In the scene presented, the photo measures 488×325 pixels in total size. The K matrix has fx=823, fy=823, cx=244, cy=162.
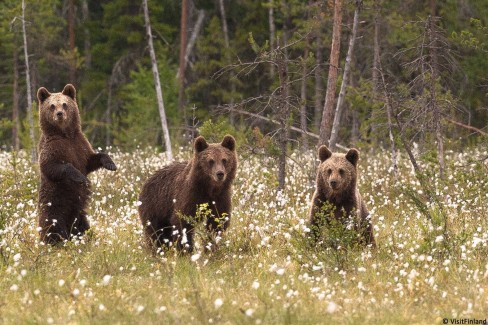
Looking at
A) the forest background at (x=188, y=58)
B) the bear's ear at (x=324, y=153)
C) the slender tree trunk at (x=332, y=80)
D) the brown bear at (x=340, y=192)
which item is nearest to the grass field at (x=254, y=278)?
the brown bear at (x=340, y=192)

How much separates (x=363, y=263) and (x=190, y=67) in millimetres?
25444

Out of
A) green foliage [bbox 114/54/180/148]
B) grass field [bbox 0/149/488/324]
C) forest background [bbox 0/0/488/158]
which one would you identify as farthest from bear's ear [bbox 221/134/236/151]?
green foliage [bbox 114/54/180/148]

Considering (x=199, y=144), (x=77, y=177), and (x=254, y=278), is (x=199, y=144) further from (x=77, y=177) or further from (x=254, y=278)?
(x=254, y=278)

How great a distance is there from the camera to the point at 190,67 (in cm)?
3341

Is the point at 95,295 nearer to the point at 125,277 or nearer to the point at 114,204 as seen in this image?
the point at 125,277

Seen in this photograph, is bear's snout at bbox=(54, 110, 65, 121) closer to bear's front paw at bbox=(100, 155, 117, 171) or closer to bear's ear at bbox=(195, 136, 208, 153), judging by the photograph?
bear's front paw at bbox=(100, 155, 117, 171)

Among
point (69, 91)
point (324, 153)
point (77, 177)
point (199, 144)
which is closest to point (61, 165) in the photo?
point (77, 177)

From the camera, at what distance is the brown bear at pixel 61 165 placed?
10539mm

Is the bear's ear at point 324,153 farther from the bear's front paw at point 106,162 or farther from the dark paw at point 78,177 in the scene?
the dark paw at point 78,177

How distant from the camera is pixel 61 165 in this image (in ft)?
34.1

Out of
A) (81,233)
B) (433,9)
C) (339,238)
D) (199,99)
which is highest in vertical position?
(433,9)

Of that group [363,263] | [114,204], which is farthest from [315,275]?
[114,204]

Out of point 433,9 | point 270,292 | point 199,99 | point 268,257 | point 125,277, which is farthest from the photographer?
point 199,99

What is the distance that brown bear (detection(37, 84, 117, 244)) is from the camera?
10539mm
